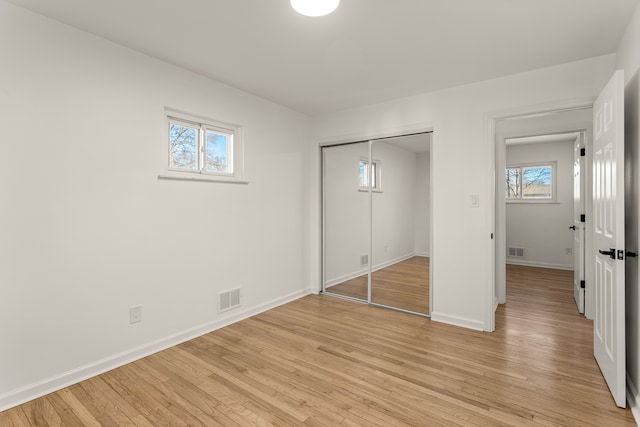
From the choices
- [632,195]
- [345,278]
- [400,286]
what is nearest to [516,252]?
[400,286]

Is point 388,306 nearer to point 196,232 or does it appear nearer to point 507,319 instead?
point 507,319

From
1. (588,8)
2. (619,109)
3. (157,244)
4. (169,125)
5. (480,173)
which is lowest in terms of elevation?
(157,244)

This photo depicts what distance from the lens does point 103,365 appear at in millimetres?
2461

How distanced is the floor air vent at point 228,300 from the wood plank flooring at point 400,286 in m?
1.51

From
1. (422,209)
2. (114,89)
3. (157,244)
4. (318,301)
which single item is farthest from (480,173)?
(114,89)

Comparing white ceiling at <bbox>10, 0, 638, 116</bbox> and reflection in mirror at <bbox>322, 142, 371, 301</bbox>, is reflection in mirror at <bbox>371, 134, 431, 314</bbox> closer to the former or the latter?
reflection in mirror at <bbox>322, 142, 371, 301</bbox>

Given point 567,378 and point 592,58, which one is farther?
point 592,58

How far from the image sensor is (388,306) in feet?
13.0

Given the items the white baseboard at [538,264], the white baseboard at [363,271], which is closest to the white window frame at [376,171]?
the white baseboard at [363,271]

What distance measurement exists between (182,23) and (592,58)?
10.8 ft

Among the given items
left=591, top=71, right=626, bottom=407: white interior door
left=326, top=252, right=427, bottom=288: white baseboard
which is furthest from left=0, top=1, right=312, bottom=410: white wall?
left=591, top=71, right=626, bottom=407: white interior door

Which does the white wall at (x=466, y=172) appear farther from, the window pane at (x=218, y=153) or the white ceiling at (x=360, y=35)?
the window pane at (x=218, y=153)

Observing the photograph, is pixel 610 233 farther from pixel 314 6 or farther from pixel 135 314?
pixel 135 314

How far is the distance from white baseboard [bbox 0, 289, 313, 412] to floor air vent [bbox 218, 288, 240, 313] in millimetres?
100
